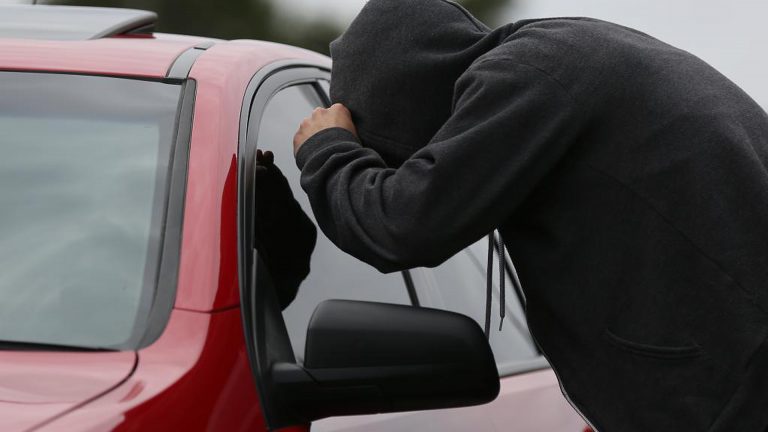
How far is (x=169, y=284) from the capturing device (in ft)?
6.89

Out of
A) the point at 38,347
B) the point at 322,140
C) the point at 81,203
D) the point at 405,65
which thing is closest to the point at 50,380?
the point at 38,347

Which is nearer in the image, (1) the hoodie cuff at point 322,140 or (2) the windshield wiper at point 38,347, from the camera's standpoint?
(2) the windshield wiper at point 38,347

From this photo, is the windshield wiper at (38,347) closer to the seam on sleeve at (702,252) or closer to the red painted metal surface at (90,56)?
the red painted metal surface at (90,56)

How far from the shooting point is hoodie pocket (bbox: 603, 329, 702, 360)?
205cm

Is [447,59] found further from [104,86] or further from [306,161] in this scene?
[104,86]

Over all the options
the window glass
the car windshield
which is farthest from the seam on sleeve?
the window glass

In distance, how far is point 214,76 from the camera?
2.44 metres

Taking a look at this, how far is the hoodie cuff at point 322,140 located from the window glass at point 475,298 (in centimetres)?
67

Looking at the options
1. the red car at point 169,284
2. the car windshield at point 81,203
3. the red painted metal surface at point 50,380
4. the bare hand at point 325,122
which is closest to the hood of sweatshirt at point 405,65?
the bare hand at point 325,122

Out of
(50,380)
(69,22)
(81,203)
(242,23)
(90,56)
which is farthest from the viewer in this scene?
(242,23)

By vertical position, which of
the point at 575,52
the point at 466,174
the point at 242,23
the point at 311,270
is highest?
the point at 575,52

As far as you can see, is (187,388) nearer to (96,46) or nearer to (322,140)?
(322,140)

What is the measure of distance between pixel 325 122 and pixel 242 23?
119 feet

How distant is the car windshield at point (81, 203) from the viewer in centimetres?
208
